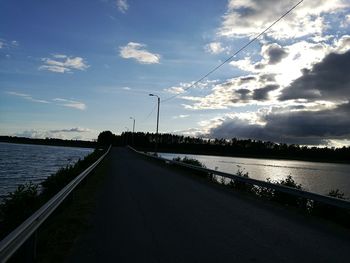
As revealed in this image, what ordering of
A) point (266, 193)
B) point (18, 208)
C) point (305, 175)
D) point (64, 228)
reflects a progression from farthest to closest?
point (305, 175) < point (266, 193) < point (18, 208) < point (64, 228)

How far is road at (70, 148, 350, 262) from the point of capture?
23.4ft

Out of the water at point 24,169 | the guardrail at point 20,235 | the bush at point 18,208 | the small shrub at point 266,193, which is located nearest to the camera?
the guardrail at point 20,235

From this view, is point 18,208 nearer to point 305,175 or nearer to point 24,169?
point 24,169

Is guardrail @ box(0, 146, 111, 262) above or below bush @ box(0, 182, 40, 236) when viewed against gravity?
above

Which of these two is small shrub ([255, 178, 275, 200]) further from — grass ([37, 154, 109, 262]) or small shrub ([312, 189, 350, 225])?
grass ([37, 154, 109, 262])

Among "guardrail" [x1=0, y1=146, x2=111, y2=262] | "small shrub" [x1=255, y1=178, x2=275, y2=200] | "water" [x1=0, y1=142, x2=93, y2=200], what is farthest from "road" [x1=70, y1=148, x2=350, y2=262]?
"water" [x1=0, y1=142, x2=93, y2=200]

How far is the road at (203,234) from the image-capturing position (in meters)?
7.12

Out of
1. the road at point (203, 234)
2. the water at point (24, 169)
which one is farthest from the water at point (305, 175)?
the road at point (203, 234)

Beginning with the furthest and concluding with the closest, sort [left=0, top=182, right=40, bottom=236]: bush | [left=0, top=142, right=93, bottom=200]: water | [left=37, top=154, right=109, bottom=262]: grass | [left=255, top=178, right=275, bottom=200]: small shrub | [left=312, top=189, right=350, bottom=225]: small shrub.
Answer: [left=0, top=142, right=93, bottom=200]: water < [left=255, top=178, right=275, bottom=200]: small shrub < [left=312, top=189, right=350, bottom=225]: small shrub < [left=0, top=182, right=40, bottom=236]: bush < [left=37, top=154, right=109, bottom=262]: grass

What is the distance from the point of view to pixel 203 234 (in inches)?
344

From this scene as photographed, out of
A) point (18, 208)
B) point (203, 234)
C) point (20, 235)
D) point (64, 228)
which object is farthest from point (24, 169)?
point (20, 235)

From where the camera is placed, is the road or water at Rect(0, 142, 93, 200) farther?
water at Rect(0, 142, 93, 200)

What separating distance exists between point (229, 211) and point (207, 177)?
14.5 metres

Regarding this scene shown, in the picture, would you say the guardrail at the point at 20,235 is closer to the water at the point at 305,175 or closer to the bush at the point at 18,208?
the bush at the point at 18,208
